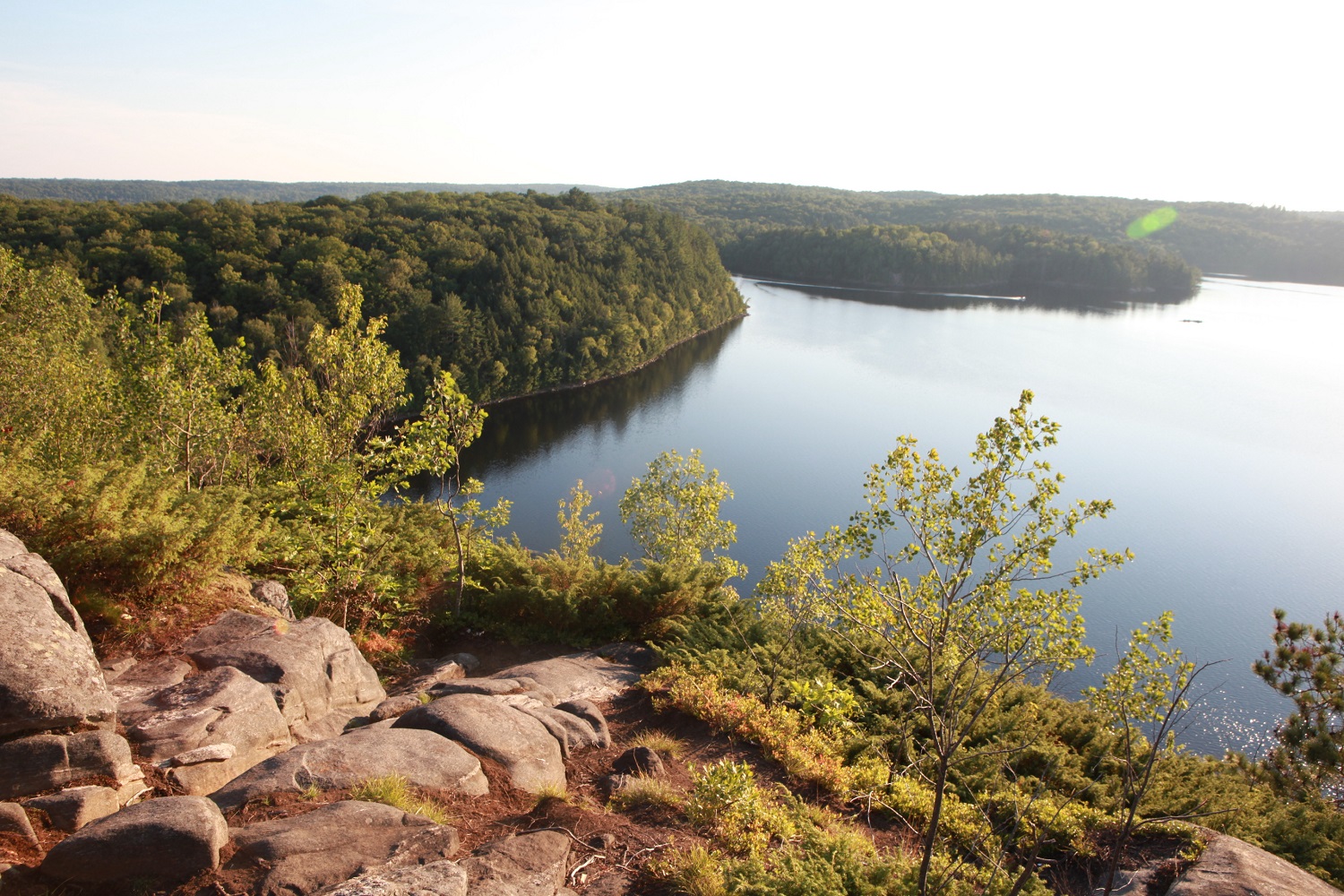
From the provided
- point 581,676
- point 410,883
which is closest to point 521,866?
point 410,883

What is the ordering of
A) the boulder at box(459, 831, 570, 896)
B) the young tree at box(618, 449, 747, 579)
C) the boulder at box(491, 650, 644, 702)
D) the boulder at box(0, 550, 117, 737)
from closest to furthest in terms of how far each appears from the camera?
1. the boulder at box(459, 831, 570, 896)
2. the boulder at box(0, 550, 117, 737)
3. the boulder at box(491, 650, 644, 702)
4. the young tree at box(618, 449, 747, 579)

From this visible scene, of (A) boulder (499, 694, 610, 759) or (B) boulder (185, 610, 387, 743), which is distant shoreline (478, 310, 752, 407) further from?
(A) boulder (499, 694, 610, 759)

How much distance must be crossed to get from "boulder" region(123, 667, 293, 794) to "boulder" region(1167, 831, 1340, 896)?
786 centimetres

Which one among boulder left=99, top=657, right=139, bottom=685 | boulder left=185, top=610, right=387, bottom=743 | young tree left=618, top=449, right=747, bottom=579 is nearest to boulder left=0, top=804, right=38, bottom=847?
boulder left=99, top=657, right=139, bottom=685

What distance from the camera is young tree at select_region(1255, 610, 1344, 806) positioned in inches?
420

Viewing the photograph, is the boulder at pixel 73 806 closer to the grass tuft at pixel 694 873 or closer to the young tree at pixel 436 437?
the grass tuft at pixel 694 873

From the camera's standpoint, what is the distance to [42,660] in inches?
225

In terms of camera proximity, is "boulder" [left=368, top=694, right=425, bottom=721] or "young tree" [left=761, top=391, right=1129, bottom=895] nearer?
"young tree" [left=761, top=391, right=1129, bottom=895]

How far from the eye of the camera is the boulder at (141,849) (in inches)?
175

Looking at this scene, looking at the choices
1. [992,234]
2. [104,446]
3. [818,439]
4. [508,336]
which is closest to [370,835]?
[104,446]

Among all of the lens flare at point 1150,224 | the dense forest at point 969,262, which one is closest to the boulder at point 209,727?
the dense forest at point 969,262

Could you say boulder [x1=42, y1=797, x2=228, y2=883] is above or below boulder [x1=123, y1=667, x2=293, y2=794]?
above

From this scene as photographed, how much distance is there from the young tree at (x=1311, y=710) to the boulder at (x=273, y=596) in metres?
13.7

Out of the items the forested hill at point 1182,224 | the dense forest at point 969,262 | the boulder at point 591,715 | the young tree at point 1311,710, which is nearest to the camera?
the boulder at point 591,715
